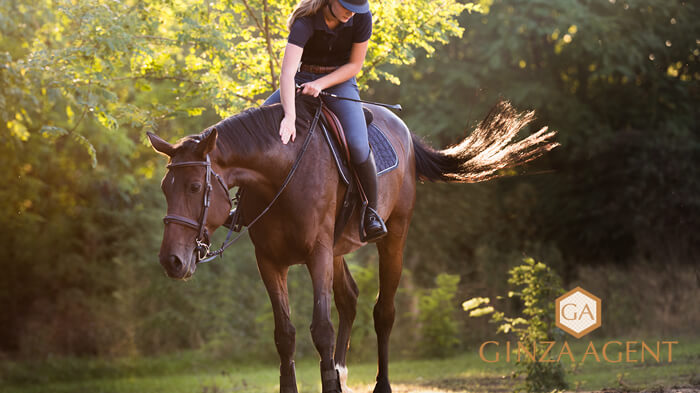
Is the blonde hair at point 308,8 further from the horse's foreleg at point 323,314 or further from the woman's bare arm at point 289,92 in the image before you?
the horse's foreleg at point 323,314

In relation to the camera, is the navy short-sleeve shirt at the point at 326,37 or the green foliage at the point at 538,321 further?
the green foliage at the point at 538,321

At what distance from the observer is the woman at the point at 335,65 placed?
5.08m

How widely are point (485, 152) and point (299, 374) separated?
7.48 meters

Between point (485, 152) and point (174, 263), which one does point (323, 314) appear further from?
point (485, 152)

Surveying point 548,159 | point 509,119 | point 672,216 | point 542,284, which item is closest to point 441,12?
point 509,119

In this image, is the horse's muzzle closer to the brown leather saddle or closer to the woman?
the woman

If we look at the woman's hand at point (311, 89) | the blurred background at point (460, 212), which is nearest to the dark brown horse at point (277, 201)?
the woman's hand at point (311, 89)

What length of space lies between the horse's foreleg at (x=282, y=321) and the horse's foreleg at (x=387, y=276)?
63.7 inches

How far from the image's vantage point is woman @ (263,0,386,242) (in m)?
5.08

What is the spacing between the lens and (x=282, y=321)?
519cm

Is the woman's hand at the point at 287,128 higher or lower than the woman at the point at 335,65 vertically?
lower

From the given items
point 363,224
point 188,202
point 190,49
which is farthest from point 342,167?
point 190,49

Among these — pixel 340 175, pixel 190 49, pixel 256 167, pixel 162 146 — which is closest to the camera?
pixel 162 146

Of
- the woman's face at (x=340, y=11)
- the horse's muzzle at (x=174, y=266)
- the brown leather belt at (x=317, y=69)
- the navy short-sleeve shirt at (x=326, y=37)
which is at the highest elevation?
the woman's face at (x=340, y=11)
